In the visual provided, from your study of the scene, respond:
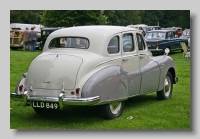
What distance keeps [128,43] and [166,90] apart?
197cm

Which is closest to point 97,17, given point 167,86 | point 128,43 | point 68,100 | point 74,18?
point 74,18

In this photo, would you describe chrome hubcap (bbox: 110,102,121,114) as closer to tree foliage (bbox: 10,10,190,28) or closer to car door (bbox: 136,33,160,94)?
car door (bbox: 136,33,160,94)

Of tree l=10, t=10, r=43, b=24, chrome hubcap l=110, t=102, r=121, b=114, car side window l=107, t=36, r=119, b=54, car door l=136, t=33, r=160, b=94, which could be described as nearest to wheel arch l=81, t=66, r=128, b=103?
chrome hubcap l=110, t=102, r=121, b=114

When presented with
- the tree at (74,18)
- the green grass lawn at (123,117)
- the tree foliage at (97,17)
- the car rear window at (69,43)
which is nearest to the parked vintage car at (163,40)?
the tree foliage at (97,17)

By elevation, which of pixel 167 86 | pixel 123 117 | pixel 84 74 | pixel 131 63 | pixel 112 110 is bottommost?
pixel 123 117

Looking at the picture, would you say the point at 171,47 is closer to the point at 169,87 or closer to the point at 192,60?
the point at 169,87

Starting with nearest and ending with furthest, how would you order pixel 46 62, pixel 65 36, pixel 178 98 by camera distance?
pixel 46 62 → pixel 65 36 → pixel 178 98

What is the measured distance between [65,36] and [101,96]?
1567 millimetres

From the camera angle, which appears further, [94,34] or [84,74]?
[94,34]

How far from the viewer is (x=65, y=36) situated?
848 cm

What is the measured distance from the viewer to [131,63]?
873 centimetres

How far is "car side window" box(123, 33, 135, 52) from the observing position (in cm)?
875

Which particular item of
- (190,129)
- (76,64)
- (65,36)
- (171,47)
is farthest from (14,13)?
(171,47)

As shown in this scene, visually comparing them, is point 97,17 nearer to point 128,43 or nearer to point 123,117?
point 128,43
